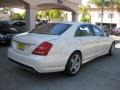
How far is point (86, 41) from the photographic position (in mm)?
6559

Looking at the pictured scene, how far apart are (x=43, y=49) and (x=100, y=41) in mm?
3103

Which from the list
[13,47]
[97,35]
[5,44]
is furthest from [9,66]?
[5,44]

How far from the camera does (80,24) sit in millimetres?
6570

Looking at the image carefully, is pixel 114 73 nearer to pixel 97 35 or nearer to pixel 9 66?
pixel 97 35

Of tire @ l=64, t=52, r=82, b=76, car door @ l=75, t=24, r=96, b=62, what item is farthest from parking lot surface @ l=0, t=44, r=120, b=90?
car door @ l=75, t=24, r=96, b=62

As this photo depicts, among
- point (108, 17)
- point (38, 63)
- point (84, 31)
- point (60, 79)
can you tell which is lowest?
point (60, 79)

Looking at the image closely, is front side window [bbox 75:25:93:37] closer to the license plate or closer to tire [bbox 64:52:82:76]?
tire [bbox 64:52:82:76]

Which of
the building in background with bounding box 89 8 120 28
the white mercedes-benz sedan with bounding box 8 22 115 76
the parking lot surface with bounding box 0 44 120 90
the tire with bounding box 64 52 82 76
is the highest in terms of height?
the building in background with bounding box 89 8 120 28

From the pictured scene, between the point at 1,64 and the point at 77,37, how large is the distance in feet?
8.99

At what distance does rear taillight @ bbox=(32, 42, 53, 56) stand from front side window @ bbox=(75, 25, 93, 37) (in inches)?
51.2

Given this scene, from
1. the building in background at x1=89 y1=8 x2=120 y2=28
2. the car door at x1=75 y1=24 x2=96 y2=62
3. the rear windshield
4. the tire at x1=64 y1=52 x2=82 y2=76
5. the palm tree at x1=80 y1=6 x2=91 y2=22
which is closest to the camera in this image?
Result: the tire at x1=64 y1=52 x2=82 y2=76

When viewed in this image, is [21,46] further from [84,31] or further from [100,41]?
[100,41]

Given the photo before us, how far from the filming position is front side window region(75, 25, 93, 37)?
250 inches

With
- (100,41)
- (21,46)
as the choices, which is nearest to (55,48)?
(21,46)
